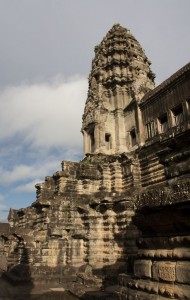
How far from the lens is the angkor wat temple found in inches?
162

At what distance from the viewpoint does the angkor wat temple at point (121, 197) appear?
13.5 ft

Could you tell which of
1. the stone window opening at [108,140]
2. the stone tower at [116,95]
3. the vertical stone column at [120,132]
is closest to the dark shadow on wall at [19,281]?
the stone tower at [116,95]

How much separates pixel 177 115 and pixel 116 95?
7018 mm

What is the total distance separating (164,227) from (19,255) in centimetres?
1456

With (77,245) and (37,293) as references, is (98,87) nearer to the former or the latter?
(77,245)

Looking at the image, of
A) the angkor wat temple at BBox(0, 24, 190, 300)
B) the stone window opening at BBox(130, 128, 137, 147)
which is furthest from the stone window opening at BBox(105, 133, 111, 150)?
the stone window opening at BBox(130, 128, 137, 147)

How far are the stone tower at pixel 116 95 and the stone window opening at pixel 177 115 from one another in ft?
10.5

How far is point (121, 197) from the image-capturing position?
55.0 ft

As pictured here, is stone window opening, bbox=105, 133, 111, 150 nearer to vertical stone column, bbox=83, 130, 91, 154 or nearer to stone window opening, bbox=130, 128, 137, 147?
vertical stone column, bbox=83, 130, 91, 154

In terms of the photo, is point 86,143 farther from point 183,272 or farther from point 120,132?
point 183,272

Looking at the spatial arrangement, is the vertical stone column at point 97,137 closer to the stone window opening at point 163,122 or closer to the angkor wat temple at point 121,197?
→ the angkor wat temple at point 121,197

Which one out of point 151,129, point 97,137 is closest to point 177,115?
point 151,129

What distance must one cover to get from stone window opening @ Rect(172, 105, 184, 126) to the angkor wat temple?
0.08 metres

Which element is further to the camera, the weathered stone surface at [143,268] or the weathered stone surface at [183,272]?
the weathered stone surface at [143,268]
